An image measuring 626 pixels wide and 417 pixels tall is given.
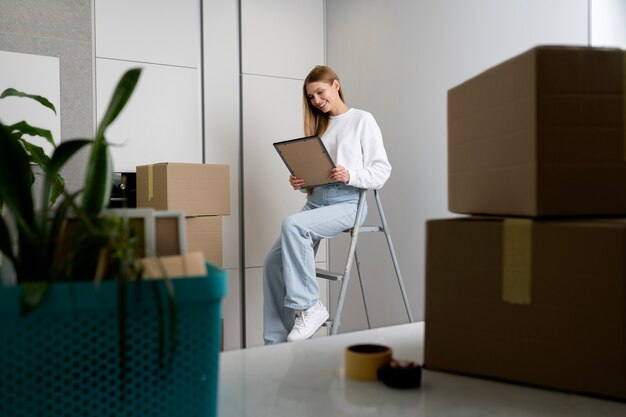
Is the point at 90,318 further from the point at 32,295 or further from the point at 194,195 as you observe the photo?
the point at 194,195

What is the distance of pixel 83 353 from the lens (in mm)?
505

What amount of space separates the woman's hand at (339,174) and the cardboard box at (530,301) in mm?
1674

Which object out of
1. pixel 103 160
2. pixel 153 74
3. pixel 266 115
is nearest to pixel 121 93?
pixel 103 160

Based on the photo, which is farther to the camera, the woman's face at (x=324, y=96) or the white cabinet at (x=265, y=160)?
the white cabinet at (x=265, y=160)

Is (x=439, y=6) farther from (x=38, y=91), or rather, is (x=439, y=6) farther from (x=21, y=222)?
(x=21, y=222)

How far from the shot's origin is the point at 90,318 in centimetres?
50

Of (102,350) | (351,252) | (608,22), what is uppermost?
(608,22)

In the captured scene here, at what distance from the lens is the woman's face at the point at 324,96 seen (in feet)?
9.11

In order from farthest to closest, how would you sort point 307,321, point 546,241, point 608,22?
point 307,321 → point 608,22 → point 546,241

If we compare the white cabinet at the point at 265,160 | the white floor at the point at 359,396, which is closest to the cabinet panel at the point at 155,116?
the white cabinet at the point at 265,160

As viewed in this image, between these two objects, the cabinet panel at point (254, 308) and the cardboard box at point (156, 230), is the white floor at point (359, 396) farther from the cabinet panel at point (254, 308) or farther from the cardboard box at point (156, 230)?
the cabinet panel at point (254, 308)

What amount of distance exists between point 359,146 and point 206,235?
874 millimetres

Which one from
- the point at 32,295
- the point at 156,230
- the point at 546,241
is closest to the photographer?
the point at 32,295

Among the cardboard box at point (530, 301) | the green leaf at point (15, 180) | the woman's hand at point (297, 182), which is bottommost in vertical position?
the cardboard box at point (530, 301)
